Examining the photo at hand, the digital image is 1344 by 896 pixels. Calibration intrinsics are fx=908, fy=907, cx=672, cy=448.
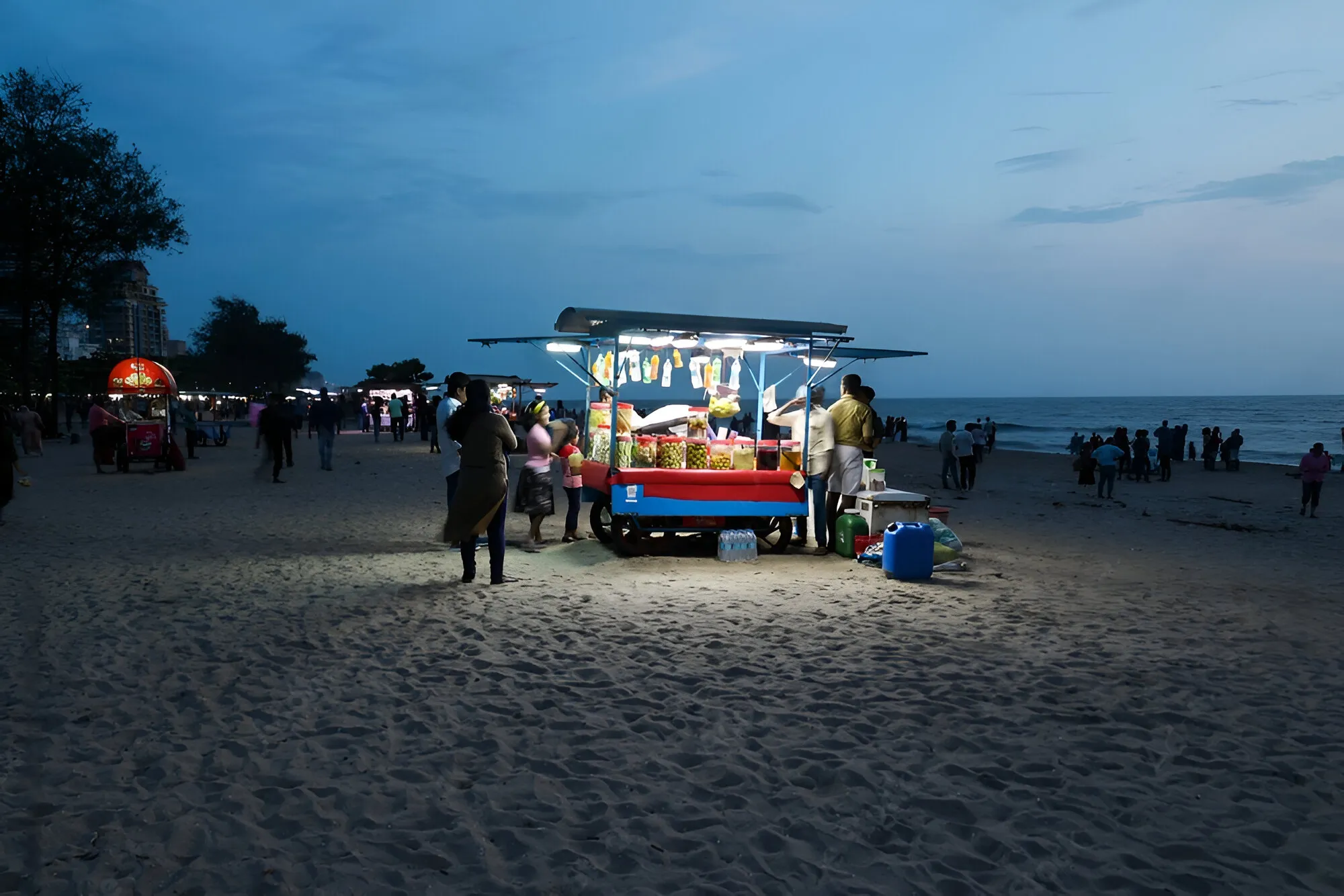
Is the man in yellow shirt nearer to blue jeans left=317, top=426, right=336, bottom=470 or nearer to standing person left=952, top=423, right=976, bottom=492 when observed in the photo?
standing person left=952, top=423, right=976, bottom=492

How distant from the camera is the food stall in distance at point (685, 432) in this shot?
30.2ft

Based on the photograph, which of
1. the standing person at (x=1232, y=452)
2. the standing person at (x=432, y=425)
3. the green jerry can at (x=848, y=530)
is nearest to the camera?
the green jerry can at (x=848, y=530)

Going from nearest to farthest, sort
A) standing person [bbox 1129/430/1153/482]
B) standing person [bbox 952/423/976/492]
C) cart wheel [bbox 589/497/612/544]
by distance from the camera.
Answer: cart wheel [bbox 589/497/612/544]
standing person [bbox 952/423/976/492]
standing person [bbox 1129/430/1153/482]

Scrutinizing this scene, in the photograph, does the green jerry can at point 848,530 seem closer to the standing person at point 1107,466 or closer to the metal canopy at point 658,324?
the metal canopy at point 658,324

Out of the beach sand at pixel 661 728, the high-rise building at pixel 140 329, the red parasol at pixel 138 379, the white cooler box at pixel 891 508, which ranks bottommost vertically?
the beach sand at pixel 661 728

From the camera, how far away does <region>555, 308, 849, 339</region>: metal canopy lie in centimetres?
888

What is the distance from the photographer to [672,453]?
31.6 feet

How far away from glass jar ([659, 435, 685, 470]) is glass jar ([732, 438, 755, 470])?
56 centimetres

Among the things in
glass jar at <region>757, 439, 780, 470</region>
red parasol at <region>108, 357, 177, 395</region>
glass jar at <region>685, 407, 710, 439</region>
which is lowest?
glass jar at <region>757, 439, 780, 470</region>

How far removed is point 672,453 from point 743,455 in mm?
772

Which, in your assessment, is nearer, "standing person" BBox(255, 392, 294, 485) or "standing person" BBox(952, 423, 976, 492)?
"standing person" BBox(255, 392, 294, 485)

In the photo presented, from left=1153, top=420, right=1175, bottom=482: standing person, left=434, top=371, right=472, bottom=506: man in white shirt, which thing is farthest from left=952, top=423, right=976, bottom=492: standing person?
left=434, top=371, right=472, bottom=506: man in white shirt

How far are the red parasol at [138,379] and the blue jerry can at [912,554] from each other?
64.5 feet

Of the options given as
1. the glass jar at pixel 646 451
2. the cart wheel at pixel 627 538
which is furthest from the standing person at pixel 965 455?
the cart wheel at pixel 627 538
